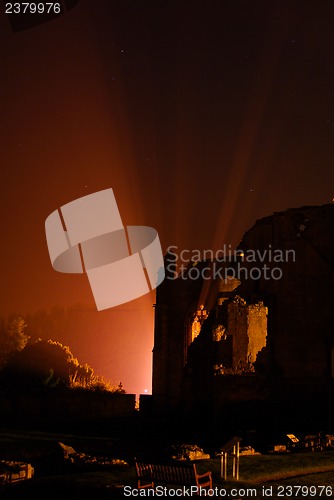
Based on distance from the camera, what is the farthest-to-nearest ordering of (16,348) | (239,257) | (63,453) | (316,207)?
(16,348), (239,257), (316,207), (63,453)

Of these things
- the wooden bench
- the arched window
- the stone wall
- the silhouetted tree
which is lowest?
the wooden bench

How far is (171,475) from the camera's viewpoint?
905cm

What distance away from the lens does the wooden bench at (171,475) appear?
29.4 feet

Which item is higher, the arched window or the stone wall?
the arched window

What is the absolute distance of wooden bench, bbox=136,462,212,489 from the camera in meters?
8.95

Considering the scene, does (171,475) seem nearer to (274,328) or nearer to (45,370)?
(274,328)

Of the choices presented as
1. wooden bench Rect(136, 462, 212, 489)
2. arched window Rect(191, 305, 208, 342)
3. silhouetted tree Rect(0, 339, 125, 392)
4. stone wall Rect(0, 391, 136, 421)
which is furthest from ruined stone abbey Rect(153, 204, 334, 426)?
wooden bench Rect(136, 462, 212, 489)

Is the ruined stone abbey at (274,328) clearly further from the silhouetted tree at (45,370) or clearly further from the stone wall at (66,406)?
the silhouetted tree at (45,370)

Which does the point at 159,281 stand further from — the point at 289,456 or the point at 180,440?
the point at 289,456

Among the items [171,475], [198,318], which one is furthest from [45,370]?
[171,475]

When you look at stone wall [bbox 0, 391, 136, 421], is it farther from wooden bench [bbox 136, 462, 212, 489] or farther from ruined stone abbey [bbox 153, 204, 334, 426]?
wooden bench [bbox 136, 462, 212, 489]

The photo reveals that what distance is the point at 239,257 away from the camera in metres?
36.9

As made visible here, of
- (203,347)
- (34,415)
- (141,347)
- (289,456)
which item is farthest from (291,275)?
(141,347)

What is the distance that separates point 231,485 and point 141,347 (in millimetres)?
84736
